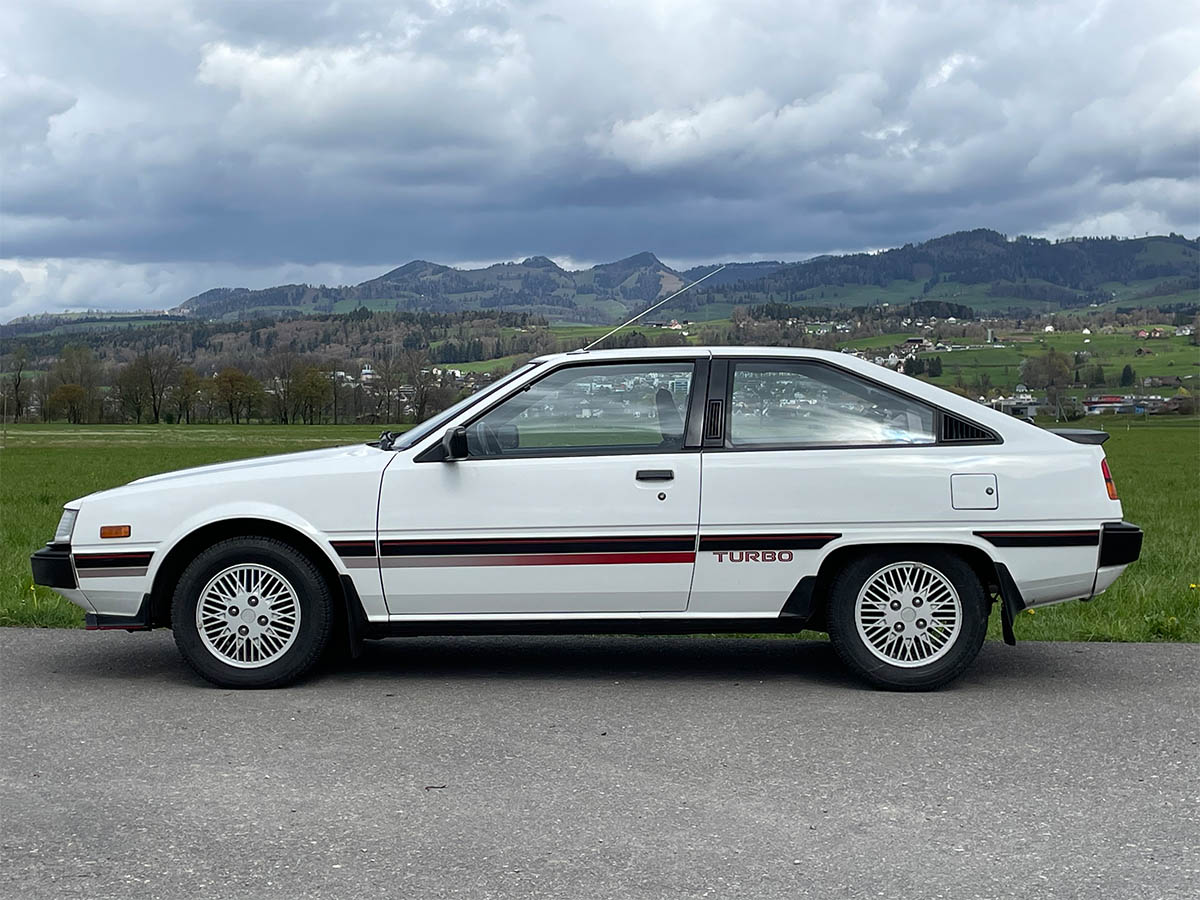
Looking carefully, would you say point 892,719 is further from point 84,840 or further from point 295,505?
point 84,840

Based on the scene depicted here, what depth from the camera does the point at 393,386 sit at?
62188 millimetres

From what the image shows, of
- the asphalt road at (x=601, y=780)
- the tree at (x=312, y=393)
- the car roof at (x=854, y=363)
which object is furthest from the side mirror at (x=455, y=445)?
the tree at (x=312, y=393)

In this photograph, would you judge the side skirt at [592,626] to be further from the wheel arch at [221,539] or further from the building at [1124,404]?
the building at [1124,404]

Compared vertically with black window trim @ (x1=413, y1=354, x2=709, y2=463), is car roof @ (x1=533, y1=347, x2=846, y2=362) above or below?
above

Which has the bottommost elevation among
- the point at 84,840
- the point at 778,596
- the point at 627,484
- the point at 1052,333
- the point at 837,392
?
the point at 84,840

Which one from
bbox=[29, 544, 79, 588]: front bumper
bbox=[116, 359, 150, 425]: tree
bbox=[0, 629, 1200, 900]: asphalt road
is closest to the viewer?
bbox=[0, 629, 1200, 900]: asphalt road

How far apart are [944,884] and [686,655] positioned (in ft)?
11.8

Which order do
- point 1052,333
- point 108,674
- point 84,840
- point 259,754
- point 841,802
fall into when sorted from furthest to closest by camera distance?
point 1052,333, point 108,674, point 259,754, point 841,802, point 84,840

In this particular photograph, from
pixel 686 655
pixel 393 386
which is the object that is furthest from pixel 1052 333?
pixel 686 655

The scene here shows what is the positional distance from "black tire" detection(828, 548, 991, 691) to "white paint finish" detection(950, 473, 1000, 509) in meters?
0.27

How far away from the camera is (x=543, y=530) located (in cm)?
629

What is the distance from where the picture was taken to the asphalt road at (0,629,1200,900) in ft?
12.8

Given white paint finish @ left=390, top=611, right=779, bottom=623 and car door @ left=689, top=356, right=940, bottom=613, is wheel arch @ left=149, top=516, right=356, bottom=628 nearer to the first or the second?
white paint finish @ left=390, top=611, right=779, bottom=623

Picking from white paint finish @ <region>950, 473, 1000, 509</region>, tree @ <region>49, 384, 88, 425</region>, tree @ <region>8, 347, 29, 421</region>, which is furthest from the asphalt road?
tree @ <region>8, 347, 29, 421</region>
